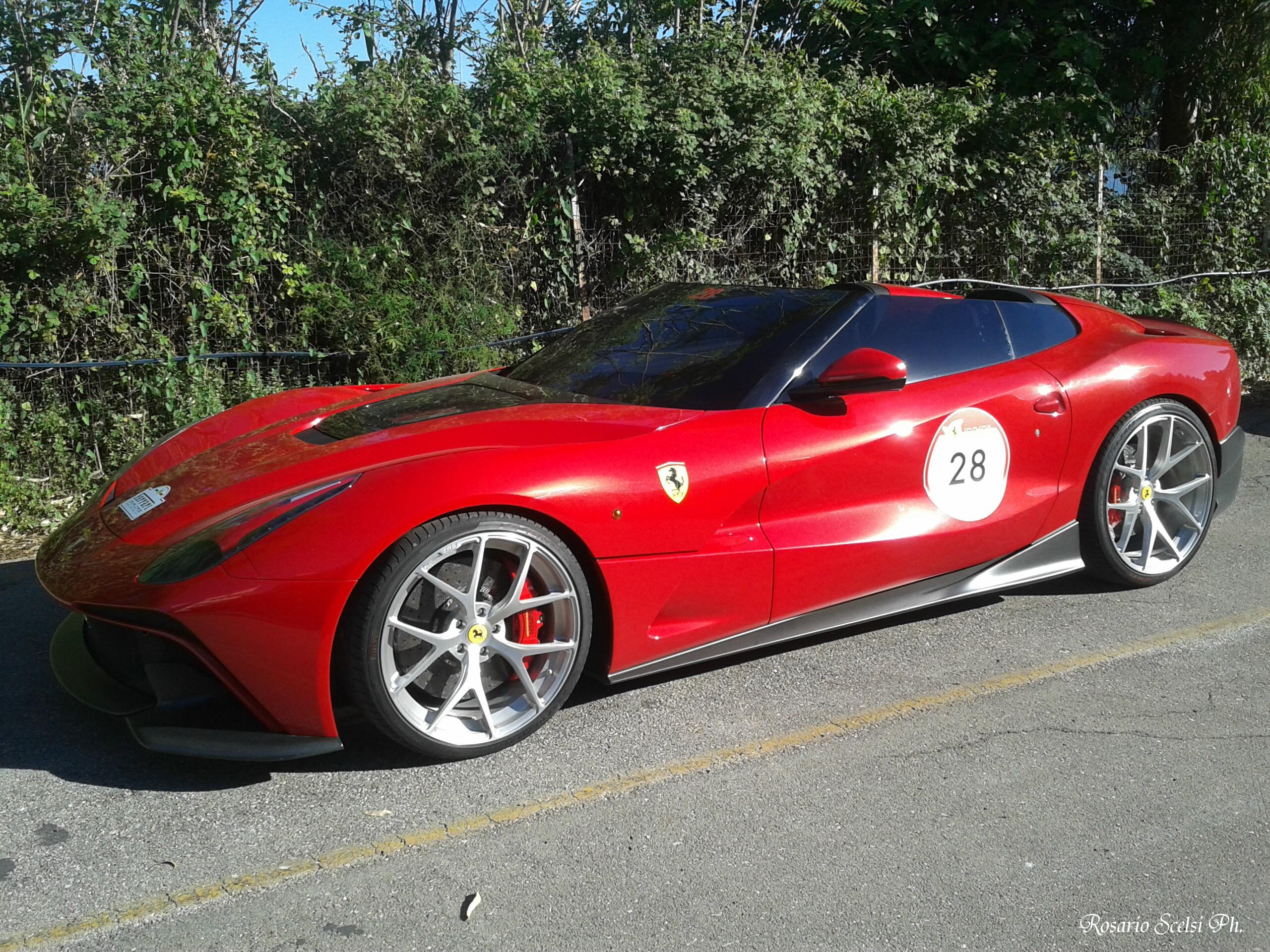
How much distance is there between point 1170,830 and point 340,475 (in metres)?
2.36

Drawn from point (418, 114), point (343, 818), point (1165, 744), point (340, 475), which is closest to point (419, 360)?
point (418, 114)

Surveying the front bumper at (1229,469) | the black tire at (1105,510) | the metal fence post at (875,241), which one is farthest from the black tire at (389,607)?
the metal fence post at (875,241)

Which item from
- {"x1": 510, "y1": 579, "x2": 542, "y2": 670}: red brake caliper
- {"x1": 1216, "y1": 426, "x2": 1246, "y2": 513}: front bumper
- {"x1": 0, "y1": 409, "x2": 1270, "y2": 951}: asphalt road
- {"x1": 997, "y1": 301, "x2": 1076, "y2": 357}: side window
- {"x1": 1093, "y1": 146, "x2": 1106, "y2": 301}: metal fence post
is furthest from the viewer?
{"x1": 1093, "y1": 146, "x2": 1106, "y2": 301}: metal fence post

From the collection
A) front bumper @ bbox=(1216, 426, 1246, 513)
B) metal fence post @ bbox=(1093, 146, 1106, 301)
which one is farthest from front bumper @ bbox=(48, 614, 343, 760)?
metal fence post @ bbox=(1093, 146, 1106, 301)

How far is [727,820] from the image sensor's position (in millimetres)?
2805

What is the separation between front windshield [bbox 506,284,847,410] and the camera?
3684mm

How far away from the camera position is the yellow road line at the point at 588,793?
7.86 ft

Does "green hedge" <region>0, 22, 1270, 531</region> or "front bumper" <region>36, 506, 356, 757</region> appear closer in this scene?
"front bumper" <region>36, 506, 356, 757</region>

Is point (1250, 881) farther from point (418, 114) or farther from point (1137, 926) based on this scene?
point (418, 114)

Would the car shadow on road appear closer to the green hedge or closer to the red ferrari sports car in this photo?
the red ferrari sports car

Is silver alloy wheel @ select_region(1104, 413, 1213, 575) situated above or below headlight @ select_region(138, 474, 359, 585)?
below

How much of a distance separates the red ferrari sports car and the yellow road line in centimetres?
31

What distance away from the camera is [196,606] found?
2.74m

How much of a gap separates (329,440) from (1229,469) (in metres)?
3.74
